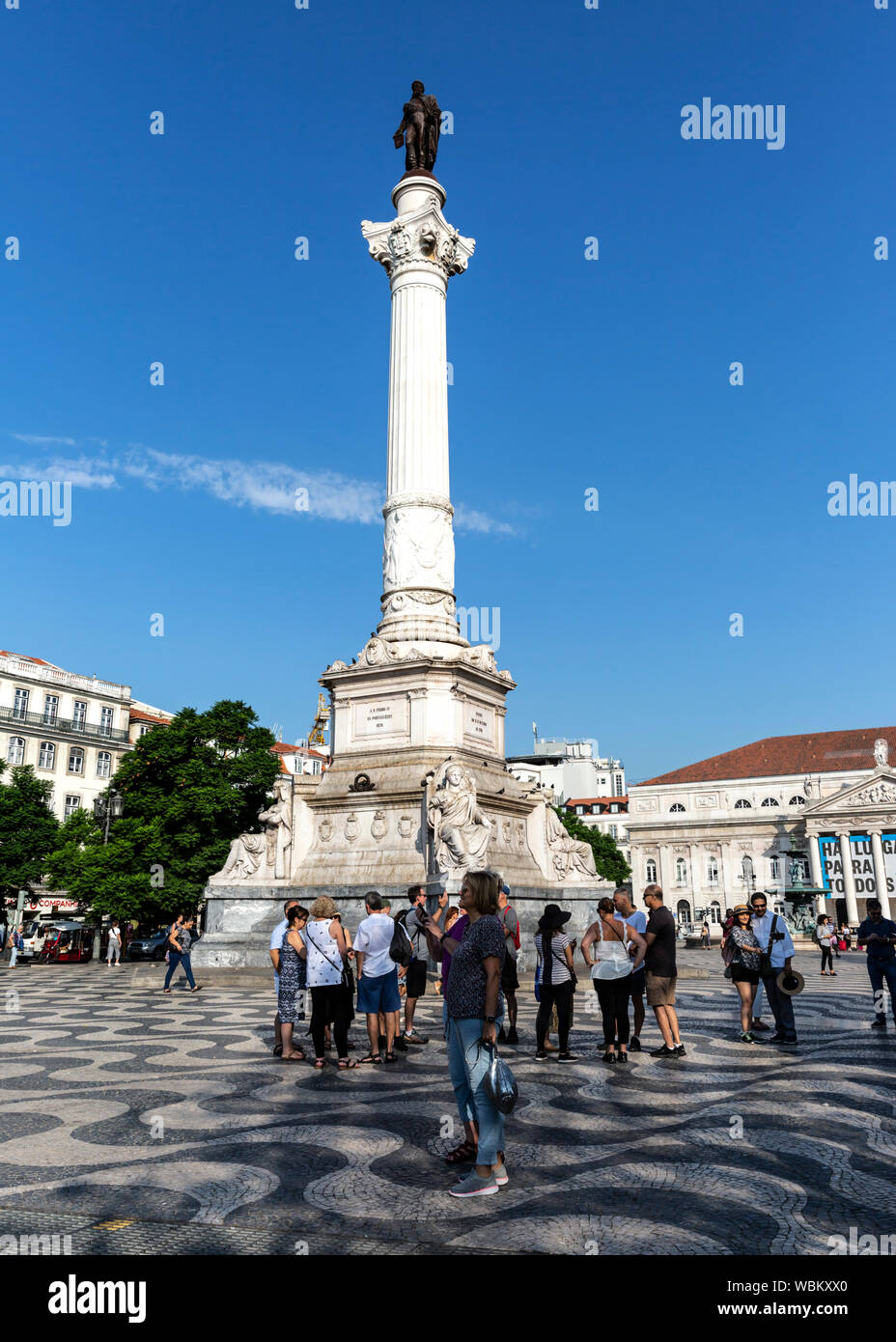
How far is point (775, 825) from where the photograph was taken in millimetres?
86562

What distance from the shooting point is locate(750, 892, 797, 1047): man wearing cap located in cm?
1110

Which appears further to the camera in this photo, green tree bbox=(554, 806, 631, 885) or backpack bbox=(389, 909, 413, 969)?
green tree bbox=(554, 806, 631, 885)

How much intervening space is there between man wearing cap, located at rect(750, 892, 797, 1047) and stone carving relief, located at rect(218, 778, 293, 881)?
41.6ft

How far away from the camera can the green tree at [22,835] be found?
144ft

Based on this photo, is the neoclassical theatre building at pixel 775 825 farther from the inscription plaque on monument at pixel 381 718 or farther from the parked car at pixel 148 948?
the inscription plaque on monument at pixel 381 718

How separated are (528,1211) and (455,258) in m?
26.5

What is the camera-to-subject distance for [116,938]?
3316 cm

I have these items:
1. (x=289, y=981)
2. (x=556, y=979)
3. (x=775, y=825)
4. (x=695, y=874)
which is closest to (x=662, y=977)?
(x=556, y=979)

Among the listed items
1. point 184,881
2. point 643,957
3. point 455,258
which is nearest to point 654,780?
point 184,881

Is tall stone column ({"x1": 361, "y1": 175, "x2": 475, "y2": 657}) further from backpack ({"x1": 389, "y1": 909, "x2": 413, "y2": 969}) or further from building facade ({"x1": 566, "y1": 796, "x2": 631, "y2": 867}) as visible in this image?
building facade ({"x1": 566, "y1": 796, "x2": 631, "y2": 867})

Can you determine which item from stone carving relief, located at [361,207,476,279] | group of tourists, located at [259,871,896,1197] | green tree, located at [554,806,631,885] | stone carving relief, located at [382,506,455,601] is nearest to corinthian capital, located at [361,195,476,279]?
Result: stone carving relief, located at [361,207,476,279]

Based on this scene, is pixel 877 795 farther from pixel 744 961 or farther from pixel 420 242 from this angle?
pixel 744 961

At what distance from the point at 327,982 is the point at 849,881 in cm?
8170
